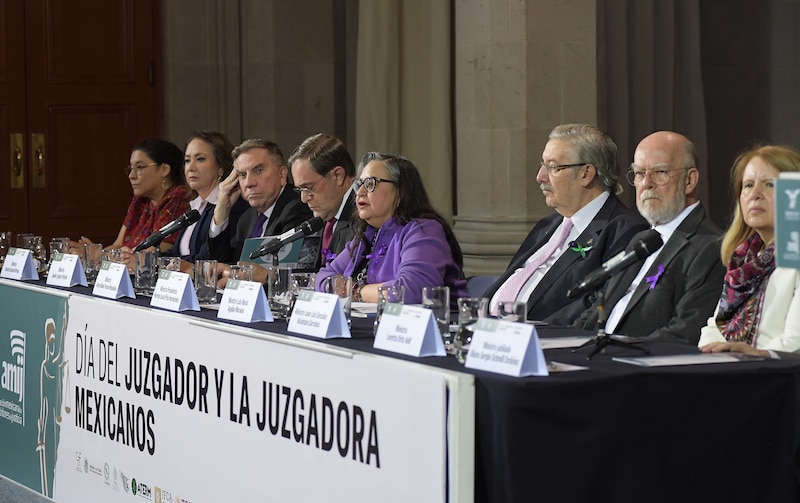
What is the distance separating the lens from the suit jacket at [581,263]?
407 cm

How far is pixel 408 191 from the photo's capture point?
4.50 m

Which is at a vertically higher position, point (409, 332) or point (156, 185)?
point (156, 185)

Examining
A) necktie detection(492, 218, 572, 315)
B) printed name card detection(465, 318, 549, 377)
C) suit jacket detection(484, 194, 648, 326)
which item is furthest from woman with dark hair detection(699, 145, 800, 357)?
necktie detection(492, 218, 572, 315)

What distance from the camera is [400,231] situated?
445 centimetres

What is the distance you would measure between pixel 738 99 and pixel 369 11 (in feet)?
8.20

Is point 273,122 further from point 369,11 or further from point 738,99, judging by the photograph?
point 738,99

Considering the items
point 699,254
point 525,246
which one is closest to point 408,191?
point 525,246

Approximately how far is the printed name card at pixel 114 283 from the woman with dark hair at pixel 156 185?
6.34 feet

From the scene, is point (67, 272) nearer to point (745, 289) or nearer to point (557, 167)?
point (557, 167)

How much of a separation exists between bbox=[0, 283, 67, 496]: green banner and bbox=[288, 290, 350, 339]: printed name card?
3.95 feet

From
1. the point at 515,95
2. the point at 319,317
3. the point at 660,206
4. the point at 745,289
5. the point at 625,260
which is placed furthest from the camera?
the point at 515,95

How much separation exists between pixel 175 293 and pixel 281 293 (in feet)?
1.05

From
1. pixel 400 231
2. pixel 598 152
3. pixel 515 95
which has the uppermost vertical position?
pixel 515 95

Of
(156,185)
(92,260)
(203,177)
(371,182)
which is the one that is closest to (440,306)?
(371,182)
